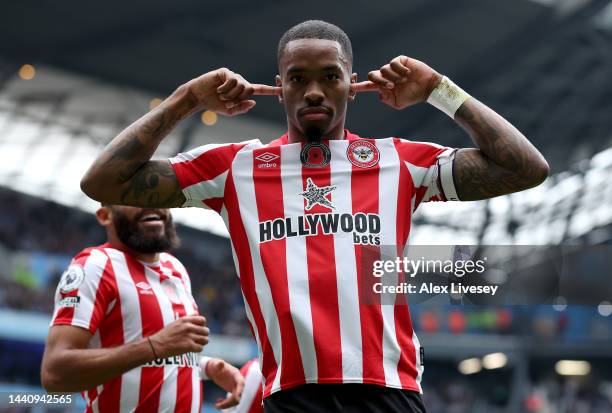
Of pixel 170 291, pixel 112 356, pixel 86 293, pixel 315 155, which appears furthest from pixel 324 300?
pixel 170 291

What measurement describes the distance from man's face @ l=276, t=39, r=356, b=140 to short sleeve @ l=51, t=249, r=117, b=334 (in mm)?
1410

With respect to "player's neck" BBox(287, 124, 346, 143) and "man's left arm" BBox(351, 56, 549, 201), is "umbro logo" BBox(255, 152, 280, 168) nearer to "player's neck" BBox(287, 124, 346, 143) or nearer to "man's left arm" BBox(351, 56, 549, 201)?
"player's neck" BBox(287, 124, 346, 143)

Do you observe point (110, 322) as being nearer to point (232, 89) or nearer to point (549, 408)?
point (232, 89)

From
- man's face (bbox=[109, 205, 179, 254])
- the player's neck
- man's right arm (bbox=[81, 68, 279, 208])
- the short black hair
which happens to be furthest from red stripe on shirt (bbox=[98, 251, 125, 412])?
the short black hair

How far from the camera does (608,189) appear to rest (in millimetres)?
23234

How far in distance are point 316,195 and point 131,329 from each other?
1469mm

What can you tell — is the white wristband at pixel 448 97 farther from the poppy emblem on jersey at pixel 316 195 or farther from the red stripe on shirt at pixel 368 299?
the poppy emblem on jersey at pixel 316 195

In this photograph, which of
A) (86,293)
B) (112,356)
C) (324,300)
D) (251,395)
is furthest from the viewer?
(251,395)

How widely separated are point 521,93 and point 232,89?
19472 millimetres

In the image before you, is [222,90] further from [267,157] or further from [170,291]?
[170,291]

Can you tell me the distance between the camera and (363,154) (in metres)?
2.24

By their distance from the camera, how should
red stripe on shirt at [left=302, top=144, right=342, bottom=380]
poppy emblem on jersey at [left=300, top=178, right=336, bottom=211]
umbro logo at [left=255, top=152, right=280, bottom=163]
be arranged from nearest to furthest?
red stripe on shirt at [left=302, top=144, right=342, bottom=380]
poppy emblem on jersey at [left=300, top=178, right=336, bottom=211]
umbro logo at [left=255, top=152, right=280, bottom=163]

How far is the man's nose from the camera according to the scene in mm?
2160

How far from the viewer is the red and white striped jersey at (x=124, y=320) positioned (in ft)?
10.6
